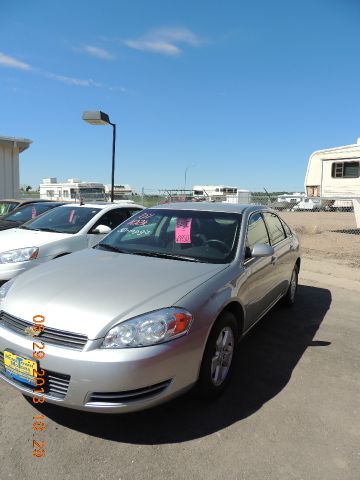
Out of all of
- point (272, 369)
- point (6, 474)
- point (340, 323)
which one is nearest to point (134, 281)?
point (6, 474)

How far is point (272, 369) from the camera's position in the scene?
3.61m

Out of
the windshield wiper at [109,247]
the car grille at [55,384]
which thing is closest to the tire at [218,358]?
the car grille at [55,384]

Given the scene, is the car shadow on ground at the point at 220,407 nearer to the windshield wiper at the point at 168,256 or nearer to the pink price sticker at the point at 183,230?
the windshield wiper at the point at 168,256

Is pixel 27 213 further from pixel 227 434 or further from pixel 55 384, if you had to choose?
pixel 227 434

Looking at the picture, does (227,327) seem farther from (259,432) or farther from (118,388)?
(118,388)

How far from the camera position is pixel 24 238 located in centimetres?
573

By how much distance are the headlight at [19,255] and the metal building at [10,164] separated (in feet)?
46.4

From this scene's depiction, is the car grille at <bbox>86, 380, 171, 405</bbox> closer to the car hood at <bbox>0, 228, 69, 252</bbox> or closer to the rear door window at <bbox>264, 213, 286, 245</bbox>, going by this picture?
the rear door window at <bbox>264, 213, 286, 245</bbox>

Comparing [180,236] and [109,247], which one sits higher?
[180,236]

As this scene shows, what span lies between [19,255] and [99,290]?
9.71 feet

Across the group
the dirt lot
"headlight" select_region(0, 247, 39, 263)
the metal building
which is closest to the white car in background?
"headlight" select_region(0, 247, 39, 263)

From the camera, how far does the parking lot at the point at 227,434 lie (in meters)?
2.30

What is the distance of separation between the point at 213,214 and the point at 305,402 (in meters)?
1.99

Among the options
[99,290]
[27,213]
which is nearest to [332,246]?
[27,213]
